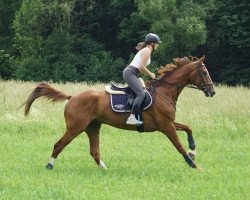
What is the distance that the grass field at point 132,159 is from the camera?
27.8 ft

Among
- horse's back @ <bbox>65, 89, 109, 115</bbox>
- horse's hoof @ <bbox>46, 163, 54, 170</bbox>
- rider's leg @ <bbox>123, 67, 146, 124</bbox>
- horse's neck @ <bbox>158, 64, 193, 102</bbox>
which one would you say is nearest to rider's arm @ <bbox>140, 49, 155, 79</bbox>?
rider's leg @ <bbox>123, 67, 146, 124</bbox>

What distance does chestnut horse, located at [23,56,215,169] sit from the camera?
419 inches

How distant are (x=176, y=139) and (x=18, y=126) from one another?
23.0ft

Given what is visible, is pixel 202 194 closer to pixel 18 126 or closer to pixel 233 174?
pixel 233 174

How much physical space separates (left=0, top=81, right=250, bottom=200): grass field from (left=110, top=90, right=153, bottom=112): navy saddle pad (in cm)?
122

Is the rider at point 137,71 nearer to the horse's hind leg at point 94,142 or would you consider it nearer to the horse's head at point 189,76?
the horse's head at point 189,76

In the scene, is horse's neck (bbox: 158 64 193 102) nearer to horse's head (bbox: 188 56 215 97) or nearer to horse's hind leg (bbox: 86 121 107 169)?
horse's head (bbox: 188 56 215 97)

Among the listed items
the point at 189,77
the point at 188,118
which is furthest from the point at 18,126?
the point at 189,77

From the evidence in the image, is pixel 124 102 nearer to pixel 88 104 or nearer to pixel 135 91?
pixel 135 91

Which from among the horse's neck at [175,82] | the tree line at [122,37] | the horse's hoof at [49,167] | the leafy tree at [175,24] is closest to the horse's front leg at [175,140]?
the horse's neck at [175,82]

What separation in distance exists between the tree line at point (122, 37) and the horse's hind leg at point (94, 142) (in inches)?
1244

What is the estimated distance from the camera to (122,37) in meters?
52.2

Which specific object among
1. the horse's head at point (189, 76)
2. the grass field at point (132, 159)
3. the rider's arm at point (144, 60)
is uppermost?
the rider's arm at point (144, 60)

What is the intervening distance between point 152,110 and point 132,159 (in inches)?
68.5
